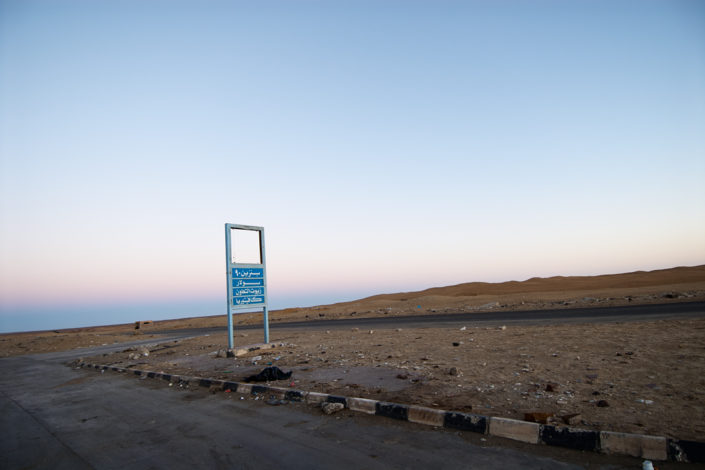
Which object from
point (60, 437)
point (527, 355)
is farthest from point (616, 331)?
point (60, 437)

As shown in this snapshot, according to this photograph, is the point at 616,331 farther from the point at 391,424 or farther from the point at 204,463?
the point at 204,463

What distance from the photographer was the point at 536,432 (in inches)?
177

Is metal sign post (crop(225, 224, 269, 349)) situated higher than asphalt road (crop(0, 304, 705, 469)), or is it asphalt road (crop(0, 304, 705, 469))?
metal sign post (crop(225, 224, 269, 349))

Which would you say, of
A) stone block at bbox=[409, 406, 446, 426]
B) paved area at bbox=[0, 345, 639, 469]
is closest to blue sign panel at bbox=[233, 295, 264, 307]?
paved area at bbox=[0, 345, 639, 469]

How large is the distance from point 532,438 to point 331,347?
9.36m

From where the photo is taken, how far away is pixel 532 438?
448 cm

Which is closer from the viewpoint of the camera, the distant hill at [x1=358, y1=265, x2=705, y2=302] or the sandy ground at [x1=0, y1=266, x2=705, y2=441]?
the sandy ground at [x1=0, y1=266, x2=705, y2=441]

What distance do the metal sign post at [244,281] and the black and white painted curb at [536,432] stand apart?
296 inches

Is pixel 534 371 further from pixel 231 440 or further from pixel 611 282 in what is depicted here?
pixel 611 282

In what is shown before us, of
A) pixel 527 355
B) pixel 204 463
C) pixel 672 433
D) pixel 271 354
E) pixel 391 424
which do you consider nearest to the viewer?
pixel 672 433

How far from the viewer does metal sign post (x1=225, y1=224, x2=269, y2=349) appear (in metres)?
14.0

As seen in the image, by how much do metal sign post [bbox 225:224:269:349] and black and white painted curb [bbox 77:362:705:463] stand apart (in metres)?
7.51

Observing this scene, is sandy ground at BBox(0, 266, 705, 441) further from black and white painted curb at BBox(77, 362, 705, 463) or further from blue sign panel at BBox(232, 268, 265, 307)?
blue sign panel at BBox(232, 268, 265, 307)

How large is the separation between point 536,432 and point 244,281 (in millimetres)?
11635
